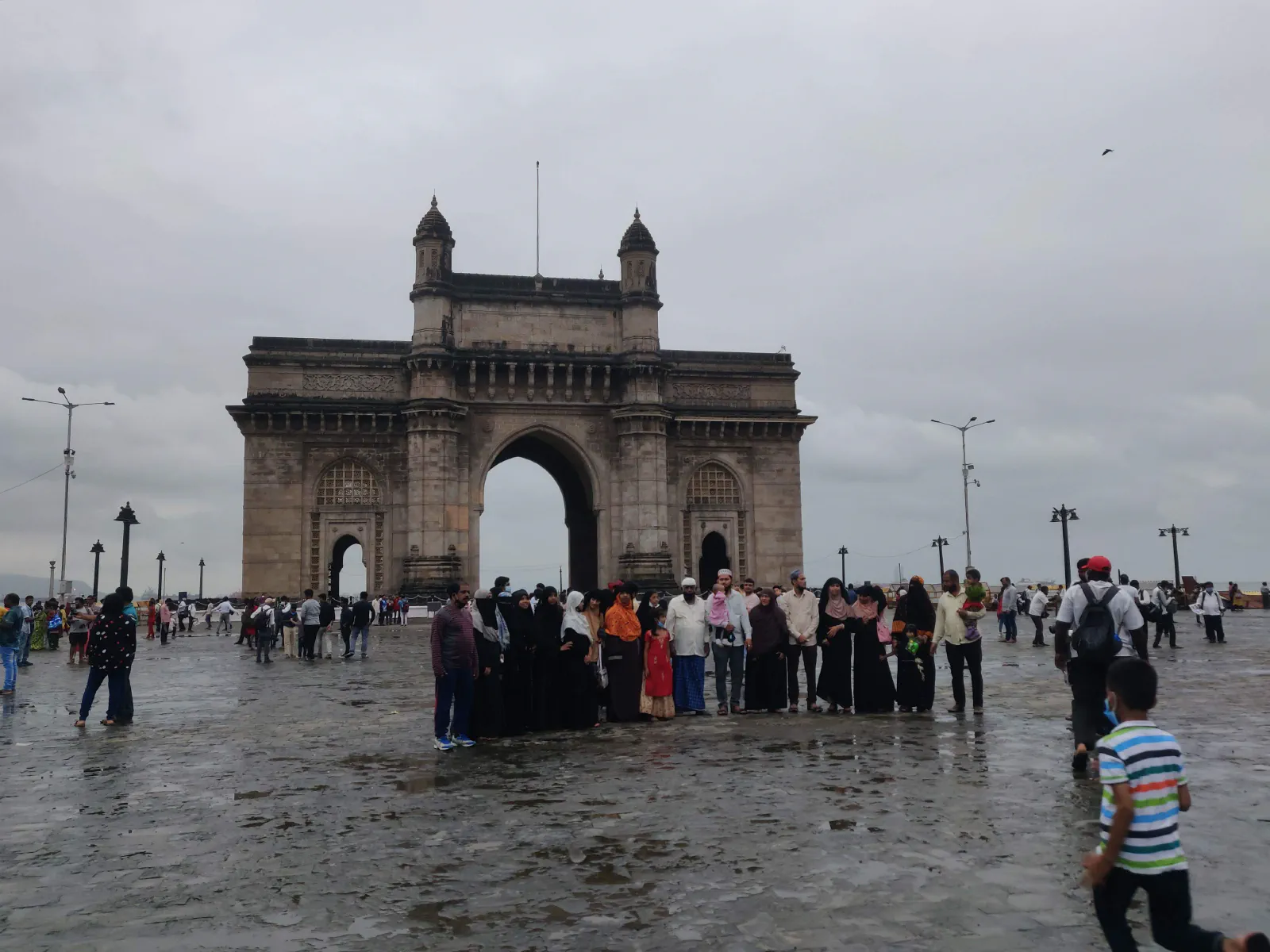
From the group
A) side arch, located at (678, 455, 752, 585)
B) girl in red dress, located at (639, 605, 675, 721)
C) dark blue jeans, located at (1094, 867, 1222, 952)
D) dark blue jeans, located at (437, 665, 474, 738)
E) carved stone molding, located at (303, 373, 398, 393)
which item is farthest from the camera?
side arch, located at (678, 455, 752, 585)

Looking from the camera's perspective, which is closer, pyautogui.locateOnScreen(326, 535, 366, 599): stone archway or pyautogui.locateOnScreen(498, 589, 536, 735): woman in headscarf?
pyautogui.locateOnScreen(498, 589, 536, 735): woman in headscarf

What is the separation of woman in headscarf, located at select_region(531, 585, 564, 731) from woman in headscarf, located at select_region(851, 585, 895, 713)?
3.64 metres

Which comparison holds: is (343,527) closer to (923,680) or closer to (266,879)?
(923,680)

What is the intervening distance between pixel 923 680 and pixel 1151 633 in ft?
68.4

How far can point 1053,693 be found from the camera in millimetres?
14750

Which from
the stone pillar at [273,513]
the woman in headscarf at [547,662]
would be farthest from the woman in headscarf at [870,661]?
the stone pillar at [273,513]

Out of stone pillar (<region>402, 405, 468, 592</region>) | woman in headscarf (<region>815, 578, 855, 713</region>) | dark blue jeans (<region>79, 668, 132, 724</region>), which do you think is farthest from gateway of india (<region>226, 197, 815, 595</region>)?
woman in headscarf (<region>815, 578, 855, 713</region>)

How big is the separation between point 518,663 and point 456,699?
1227mm

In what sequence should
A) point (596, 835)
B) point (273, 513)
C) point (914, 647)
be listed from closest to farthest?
point (596, 835) → point (914, 647) → point (273, 513)

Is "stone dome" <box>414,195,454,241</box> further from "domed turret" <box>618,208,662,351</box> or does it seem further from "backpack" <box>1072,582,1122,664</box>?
"backpack" <box>1072,582,1122,664</box>

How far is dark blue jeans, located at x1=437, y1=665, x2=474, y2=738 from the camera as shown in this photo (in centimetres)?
1093

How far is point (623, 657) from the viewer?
12.9m

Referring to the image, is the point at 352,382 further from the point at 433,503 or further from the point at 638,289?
the point at 638,289

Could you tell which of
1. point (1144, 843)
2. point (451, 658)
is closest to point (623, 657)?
point (451, 658)
